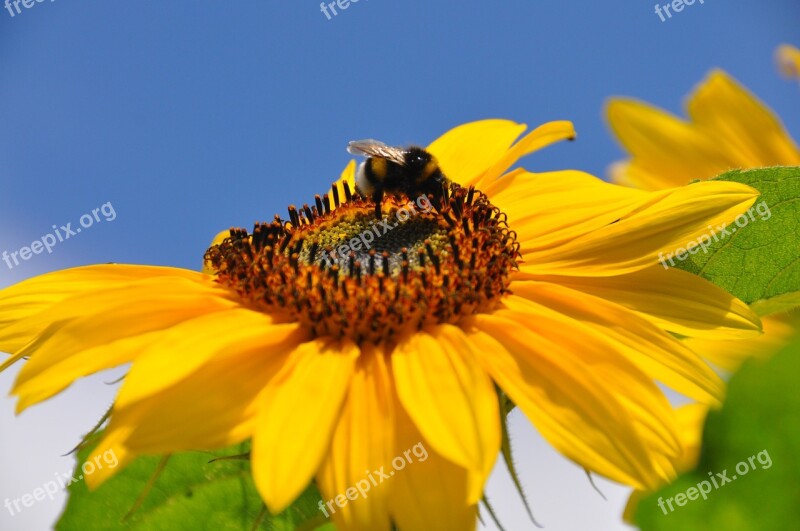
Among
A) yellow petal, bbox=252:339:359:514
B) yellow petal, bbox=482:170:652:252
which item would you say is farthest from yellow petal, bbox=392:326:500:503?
yellow petal, bbox=482:170:652:252

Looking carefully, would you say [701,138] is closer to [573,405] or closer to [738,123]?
[738,123]

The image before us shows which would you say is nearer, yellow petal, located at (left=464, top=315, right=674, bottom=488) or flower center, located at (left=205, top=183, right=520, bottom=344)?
yellow petal, located at (left=464, top=315, right=674, bottom=488)

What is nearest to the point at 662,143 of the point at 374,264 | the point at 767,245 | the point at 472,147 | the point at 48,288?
the point at 472,147

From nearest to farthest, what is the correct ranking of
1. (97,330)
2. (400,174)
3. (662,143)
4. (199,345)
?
(199,345) → (97,330) → (400,174) → (662,143)

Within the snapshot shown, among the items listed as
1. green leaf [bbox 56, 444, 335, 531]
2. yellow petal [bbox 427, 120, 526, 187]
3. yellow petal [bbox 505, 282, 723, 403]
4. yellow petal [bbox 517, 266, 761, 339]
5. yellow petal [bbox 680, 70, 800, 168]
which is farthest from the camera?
yellow petal [bbox 680, 70, 800, 168]

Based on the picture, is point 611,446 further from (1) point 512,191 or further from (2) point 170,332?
(1) point 512,191

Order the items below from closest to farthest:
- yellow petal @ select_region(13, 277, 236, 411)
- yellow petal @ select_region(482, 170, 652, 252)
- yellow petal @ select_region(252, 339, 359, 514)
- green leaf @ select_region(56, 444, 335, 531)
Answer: yellow petal @ select_region(252, 339, 359, 514) → yellow petal @ select_region(13, 277, 236, 411) → green leaf @ select_region(56, 444, 335, 531) → yellow petal @ select_region(482, 170, 652, 252)

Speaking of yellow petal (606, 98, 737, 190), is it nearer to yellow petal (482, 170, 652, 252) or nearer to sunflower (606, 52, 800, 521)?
sunflower (606, 52, 800, 521)
